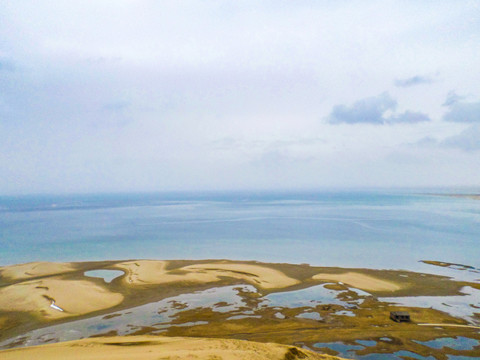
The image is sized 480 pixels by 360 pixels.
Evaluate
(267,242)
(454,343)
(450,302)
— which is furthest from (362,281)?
(267,242)

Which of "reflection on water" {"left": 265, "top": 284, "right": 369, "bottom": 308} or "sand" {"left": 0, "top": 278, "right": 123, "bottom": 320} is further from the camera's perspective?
"reflection on water" {"left": 265, "top": 284, "right": 369, "bottom": 308}

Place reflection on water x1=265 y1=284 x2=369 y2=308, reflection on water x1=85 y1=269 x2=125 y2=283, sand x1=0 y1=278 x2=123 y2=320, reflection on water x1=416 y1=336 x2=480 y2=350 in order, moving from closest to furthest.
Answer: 1. reflection on water x1=416 y1=336 x2=480 y2=350
2. sand x1=0 y1=278 x2=123 y2=320
3. reflection on water x1=265 y1=284 x2=369 y2=308
4. reflection on water x1=85 y1=269 x2=125 y2=283

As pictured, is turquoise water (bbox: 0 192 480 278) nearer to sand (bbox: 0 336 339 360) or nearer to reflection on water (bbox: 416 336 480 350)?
reflection on water (bbox: 416 336 480 350)

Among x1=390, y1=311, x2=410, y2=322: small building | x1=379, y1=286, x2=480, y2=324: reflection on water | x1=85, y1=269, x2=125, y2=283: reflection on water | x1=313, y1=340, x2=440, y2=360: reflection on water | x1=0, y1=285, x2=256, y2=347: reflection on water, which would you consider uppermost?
x1=390, y1=311, x2=410, y2=322: small building

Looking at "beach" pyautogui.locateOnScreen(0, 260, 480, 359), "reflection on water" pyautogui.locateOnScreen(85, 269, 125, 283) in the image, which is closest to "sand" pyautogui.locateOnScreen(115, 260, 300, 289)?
"beach" pyautogui.locateOnScreen(0, 260, 480, 359)

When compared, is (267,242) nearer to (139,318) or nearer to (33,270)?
(33,270)

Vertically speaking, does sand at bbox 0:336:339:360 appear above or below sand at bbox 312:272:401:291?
above
